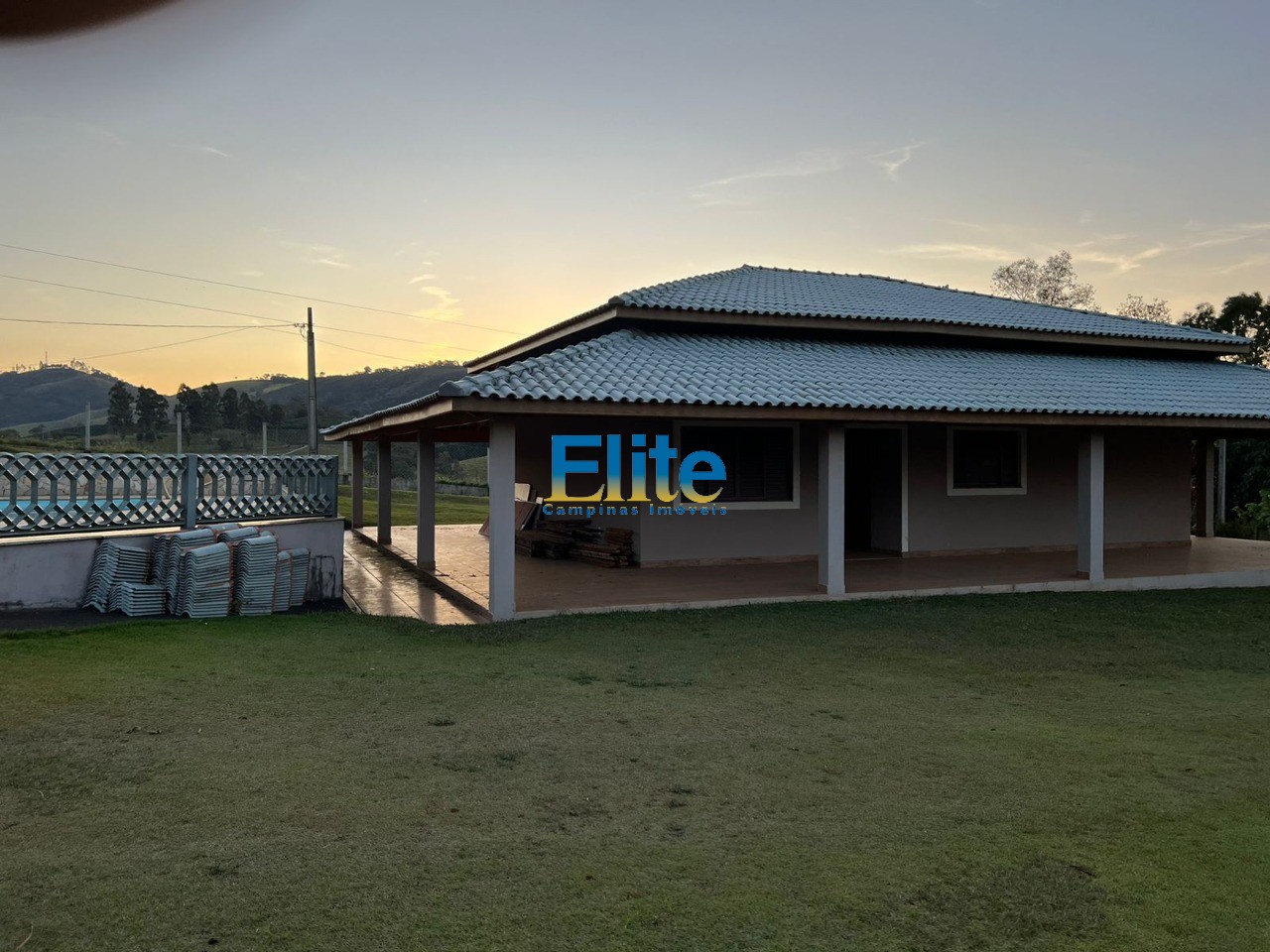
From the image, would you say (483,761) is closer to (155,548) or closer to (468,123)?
(155,548)

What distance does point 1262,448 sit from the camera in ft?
94.6

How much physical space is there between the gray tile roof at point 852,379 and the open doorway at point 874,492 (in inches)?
64.4

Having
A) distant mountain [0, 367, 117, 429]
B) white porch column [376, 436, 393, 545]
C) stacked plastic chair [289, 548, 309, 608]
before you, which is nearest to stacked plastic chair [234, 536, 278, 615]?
stacked plastic chair [289, 548, 309, 608]

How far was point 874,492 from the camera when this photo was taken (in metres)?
15.2

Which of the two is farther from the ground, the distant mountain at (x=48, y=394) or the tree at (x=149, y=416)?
the distant mountain at (x=48, y=394)

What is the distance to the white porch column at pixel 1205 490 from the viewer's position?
62.3 feet

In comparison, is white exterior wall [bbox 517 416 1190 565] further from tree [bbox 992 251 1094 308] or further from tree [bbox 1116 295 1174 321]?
tree [bbox 1116 295 1174 321]

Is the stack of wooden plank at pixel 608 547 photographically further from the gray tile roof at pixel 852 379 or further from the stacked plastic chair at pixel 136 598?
the stacked plastic chair at pixel 136 598

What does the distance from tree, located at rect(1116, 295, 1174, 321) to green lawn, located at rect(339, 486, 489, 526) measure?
33.1m

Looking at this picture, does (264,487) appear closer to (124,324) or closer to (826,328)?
(826,328)

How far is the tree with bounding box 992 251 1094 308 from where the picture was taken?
43906 mm

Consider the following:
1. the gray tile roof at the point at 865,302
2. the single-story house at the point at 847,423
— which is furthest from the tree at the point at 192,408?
the gray tile roof at the point at 865,302

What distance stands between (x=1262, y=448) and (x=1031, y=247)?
19.0 metres

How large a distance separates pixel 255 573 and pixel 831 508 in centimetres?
671
